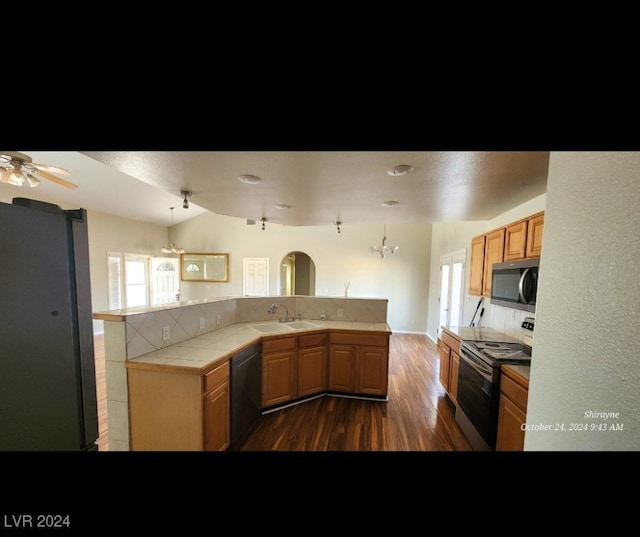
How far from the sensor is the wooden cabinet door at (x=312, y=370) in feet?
8.33

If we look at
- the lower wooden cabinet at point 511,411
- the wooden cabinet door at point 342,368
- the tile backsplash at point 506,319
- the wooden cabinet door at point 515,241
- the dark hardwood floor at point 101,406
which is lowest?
the dark hardwood floor at point 101,406

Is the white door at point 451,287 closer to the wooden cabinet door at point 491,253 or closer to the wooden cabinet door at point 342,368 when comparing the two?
the wooden cabinet door at point 491,253

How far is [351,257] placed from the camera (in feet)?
19.0

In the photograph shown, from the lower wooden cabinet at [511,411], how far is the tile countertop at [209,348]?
1151 millimetres

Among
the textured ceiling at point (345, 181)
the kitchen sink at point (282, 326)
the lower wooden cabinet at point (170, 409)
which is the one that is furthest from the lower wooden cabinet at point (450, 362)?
the lower wooden cabinet at point (170, 409)

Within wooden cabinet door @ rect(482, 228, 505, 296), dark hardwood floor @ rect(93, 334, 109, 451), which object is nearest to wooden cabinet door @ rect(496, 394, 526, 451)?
wooden cabinet door @ rect(482, 228, 505, 296)

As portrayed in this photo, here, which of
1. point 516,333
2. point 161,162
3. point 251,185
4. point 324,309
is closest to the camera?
point 161,162

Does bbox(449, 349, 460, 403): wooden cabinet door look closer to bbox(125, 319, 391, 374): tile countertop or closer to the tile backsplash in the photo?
the tile backsplash

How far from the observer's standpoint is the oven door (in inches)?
65.4

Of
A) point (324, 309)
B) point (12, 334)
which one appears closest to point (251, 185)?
point (12, 334)
